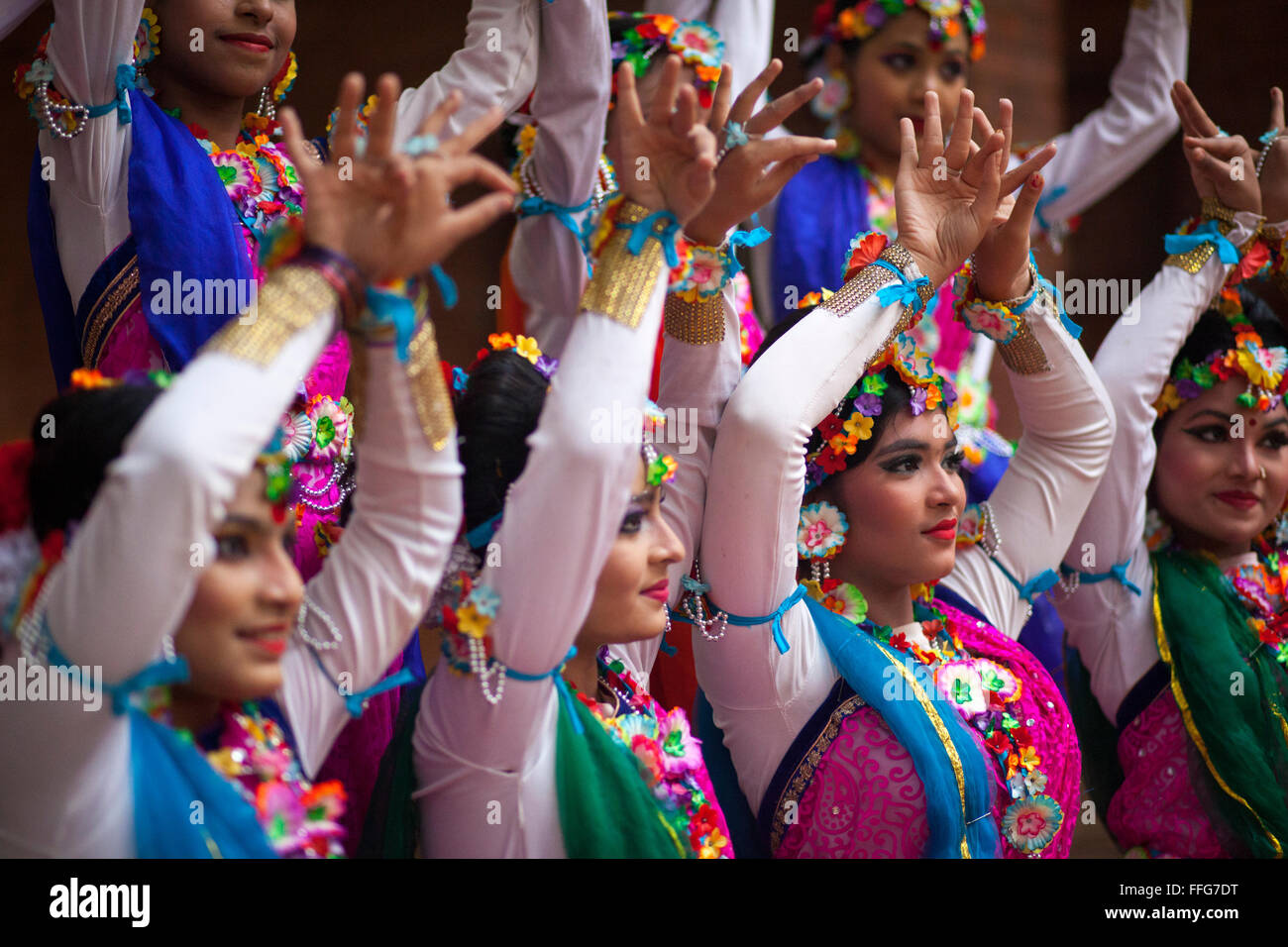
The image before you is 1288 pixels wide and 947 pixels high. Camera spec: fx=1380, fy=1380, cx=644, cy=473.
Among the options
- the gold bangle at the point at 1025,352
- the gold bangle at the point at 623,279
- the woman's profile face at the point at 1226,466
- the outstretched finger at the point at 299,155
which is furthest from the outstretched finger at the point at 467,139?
the woman's profile face at the point at 1226,466

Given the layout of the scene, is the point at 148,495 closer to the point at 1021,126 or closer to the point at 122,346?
the point at 122,346

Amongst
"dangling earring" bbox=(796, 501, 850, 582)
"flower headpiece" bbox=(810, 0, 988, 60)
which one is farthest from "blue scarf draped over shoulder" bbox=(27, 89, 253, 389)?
"flower headpiece" bbox=(810, 0, 988, 60)

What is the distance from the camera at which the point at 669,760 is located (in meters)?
2.12

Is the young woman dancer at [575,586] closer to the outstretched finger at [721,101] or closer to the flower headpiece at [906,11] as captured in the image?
the outstretched finger at [721,101]

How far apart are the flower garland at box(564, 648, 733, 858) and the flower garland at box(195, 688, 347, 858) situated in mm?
453

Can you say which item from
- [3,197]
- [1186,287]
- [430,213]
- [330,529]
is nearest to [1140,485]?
[1186,287]

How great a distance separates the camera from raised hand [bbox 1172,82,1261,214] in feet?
9.58

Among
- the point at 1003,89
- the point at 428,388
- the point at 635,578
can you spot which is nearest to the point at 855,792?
the point at 635,578

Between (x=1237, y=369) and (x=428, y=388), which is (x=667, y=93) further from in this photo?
(x=1237, y=369)

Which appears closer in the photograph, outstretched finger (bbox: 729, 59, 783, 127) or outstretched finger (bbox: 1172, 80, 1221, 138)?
outstretched finger (bbox: 729, 59, 783, 127)

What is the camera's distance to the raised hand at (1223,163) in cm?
292

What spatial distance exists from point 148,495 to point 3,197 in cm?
260

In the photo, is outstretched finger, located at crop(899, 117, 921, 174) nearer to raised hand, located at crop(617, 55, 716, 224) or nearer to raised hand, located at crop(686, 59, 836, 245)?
raised hand, located at crop(686, 59, 836, 245)

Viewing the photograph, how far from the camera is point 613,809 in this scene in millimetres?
1937
